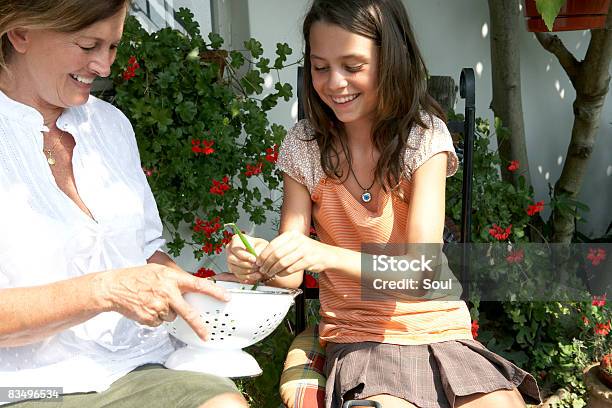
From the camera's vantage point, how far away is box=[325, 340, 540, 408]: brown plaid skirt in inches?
69.8

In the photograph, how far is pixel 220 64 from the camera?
3.00 meters

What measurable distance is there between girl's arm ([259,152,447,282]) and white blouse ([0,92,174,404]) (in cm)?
34

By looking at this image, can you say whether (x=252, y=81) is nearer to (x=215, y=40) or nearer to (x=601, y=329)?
(x=215, y=40)

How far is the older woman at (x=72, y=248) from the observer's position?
1480 millimetres

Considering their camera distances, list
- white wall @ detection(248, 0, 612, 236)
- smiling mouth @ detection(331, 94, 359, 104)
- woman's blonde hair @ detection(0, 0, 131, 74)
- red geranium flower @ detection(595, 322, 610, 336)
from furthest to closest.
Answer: white wall @ detection(248, 0, 612, 236) < red geranium flower @ detection(595, 322, 610, 336) < smiling mouth @ detection(331, 94, 359, 104) < woman's blonde hair @ detection(0, 0, 131, 74)

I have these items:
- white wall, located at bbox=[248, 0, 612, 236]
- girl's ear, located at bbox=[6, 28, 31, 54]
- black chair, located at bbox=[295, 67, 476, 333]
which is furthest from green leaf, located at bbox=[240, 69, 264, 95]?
girl's ear, located at bbox=[6, 28, 31, 54]

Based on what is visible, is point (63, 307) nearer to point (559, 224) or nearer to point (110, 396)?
point (110, 396)

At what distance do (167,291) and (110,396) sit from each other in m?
0.32

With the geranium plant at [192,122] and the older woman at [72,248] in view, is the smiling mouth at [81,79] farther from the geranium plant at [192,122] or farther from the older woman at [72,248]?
the geranium plant at [192,122]

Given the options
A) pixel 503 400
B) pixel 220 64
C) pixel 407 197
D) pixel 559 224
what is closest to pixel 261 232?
pixel 220 64

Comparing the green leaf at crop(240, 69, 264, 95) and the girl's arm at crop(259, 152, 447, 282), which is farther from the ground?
the green leaf at crop(240, 69, 264, 95)

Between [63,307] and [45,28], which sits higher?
[45,28]

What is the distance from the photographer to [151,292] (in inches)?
58.2

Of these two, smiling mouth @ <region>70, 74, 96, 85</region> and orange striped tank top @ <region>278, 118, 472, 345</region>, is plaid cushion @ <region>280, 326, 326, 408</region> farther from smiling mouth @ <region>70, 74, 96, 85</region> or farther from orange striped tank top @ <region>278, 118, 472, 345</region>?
smiling mouth @ <region>70, 74, 96, 85</region>
